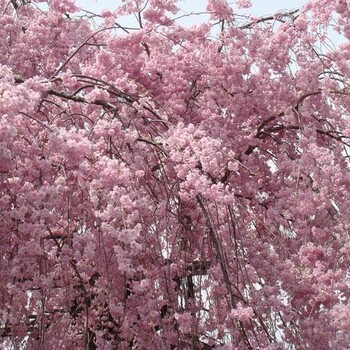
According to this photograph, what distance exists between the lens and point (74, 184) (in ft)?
10.4

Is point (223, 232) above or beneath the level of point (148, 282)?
above

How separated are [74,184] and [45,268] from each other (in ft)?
1.43

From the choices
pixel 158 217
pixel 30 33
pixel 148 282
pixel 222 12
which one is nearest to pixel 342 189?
pixel 158 217

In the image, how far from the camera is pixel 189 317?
2900mm

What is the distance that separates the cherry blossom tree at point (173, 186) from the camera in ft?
9.31

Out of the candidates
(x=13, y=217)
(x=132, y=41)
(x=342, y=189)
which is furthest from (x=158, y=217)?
(x=132, y=41)

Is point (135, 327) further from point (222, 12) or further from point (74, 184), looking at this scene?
point (222, 12)

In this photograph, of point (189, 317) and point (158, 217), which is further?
point (158, 217)

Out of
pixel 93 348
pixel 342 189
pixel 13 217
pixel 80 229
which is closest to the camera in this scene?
pixel 13 217

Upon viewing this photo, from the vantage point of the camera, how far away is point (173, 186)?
3.26 metres

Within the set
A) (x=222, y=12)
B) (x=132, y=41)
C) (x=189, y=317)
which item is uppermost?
(x=222, y=12)

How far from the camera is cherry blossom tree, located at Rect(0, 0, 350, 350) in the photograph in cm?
284

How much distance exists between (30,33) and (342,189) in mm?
2946

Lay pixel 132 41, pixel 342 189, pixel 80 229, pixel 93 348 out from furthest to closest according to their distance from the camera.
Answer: pixel 93 348 → pixel 132 41 → pixel 342 189 → pixel 80 229
